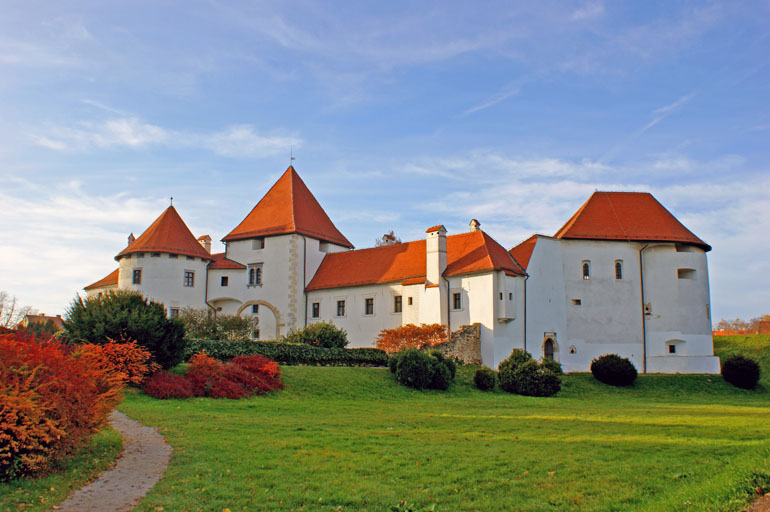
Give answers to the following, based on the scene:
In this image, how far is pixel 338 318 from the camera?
127ft

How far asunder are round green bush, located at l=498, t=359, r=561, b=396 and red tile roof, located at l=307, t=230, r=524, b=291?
7500 mm

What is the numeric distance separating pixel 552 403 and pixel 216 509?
1700 centimetres

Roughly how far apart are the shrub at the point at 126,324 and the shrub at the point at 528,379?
13130 mm

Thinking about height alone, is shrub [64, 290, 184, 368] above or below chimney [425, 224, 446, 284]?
below

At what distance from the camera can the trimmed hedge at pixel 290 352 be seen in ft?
77.1

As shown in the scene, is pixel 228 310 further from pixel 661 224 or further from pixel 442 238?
pixel 661 224

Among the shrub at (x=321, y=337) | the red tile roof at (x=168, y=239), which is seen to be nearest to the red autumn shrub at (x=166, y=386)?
the shrub at (x=321, y=337)

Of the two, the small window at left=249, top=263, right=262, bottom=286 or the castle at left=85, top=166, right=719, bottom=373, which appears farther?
the small window at left=249, top=263, right=262, bottom=286

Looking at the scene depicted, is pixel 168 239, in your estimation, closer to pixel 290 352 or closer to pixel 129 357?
pixel 290 352

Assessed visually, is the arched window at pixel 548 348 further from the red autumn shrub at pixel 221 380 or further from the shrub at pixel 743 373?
the red autumn shrub at pixel 221 380

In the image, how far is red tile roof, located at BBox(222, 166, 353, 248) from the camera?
41.1m

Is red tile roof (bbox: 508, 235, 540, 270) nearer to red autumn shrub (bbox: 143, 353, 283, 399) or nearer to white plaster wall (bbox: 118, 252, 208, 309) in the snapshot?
red autumn shrub (bbox: 143, 353, 283, 399)

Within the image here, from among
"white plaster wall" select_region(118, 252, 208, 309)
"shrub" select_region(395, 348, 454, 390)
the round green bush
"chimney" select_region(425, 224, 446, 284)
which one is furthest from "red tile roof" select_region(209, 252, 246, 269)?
the round green bush

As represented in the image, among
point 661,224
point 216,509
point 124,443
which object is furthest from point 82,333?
point 661,224
